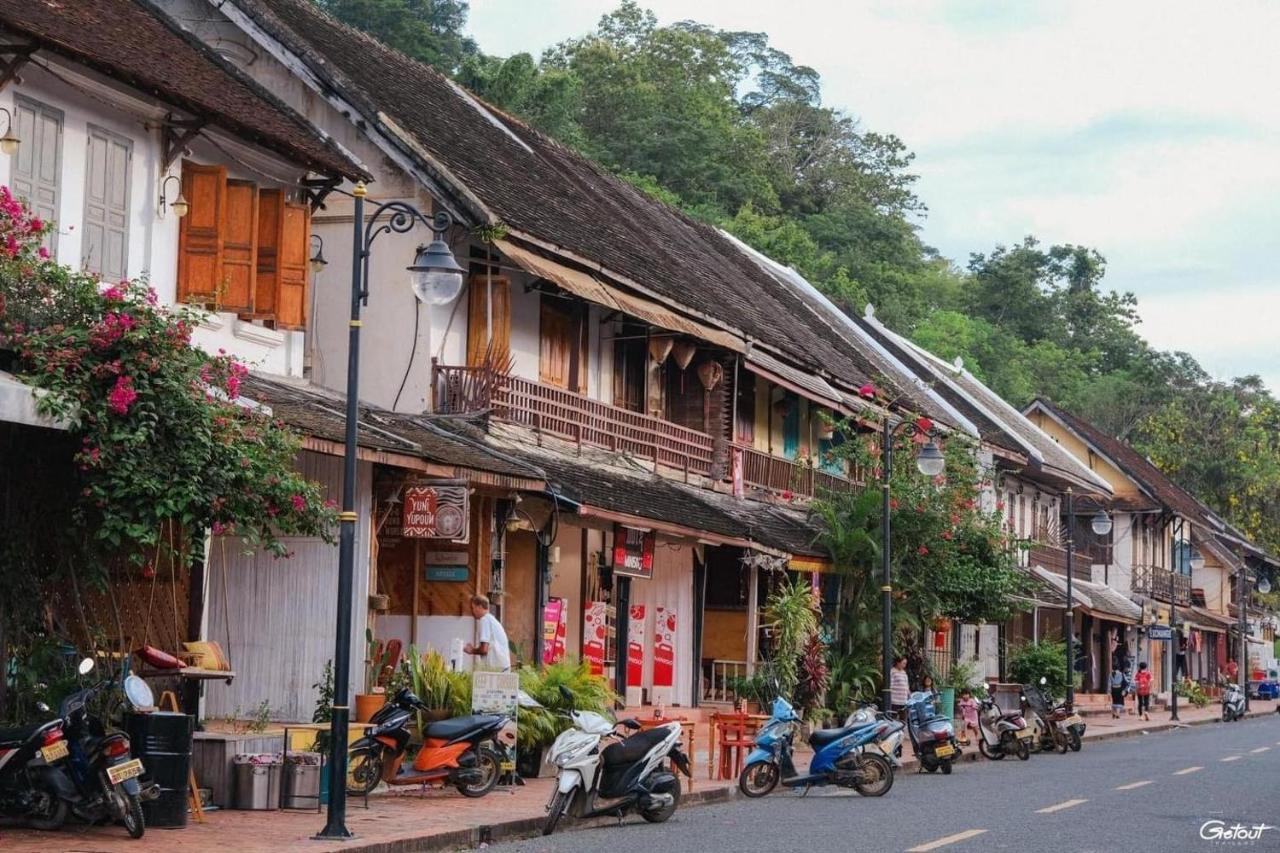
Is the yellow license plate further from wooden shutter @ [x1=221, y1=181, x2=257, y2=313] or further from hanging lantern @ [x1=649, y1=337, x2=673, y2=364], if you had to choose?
hanging lantern @ [x1=649, y1=337, x2=673, y2=364]

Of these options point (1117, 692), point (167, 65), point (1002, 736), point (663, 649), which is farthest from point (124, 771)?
point (1117, 692)

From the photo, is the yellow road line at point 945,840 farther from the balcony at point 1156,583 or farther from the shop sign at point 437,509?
the balcony at point 1156,583

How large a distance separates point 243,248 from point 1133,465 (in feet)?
148

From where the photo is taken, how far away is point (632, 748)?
14.9 m

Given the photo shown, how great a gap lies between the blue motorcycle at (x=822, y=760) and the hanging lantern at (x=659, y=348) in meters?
8.37

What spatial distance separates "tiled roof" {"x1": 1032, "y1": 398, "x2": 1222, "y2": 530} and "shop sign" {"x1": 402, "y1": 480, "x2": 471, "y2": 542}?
135 feet

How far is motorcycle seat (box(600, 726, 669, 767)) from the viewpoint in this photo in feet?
48.8

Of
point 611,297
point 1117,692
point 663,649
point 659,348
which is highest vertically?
point 611,297

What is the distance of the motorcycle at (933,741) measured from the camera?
22219 millimetres

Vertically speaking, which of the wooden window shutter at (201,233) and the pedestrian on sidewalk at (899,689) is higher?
the wooden window shutter at (201,233)

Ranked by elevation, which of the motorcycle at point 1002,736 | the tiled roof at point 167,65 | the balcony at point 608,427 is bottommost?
the motorcycle at point 1002,736

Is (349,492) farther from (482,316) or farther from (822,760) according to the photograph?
(482,316)

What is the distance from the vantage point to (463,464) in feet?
56.6

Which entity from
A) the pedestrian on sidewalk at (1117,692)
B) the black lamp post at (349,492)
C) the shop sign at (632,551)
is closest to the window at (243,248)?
the black lamp post at (349,492)
